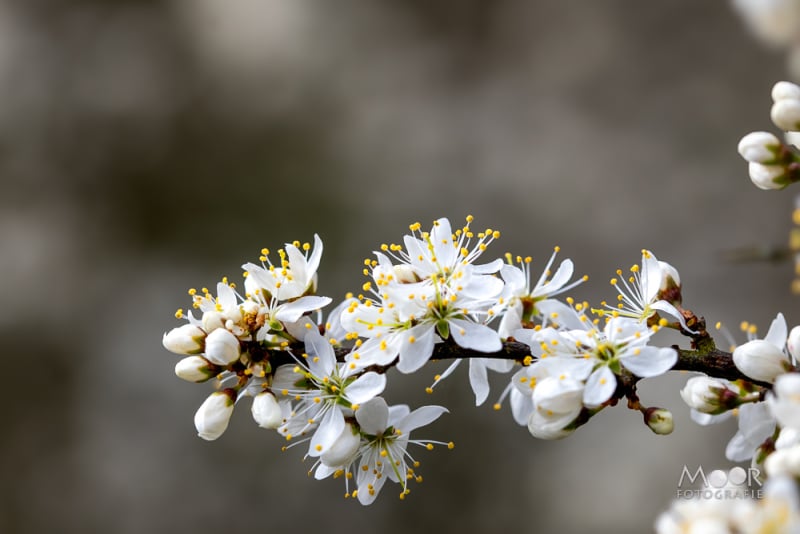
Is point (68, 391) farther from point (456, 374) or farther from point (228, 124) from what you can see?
point (456, 374)

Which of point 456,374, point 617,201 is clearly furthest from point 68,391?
point 617,201

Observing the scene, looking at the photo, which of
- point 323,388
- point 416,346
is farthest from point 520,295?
point 323,388

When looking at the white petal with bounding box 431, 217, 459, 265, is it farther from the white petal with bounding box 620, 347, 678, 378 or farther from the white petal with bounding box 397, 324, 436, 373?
the white petal with bounding box 620, 347, 678, 378

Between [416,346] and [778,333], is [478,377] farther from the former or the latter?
[778,333]

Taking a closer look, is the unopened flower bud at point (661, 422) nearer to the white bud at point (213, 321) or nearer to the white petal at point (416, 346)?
the white petal at point (416, 346)

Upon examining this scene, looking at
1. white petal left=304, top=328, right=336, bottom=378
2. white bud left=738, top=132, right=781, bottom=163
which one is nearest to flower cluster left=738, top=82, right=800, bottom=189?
white bud left=738, top=132, right=781, bottom=163

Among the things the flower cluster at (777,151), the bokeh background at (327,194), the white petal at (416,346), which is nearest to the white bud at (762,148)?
the flower cluster at (777,151)
